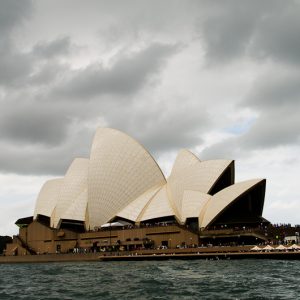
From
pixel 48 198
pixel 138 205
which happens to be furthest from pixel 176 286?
pixel 48 198

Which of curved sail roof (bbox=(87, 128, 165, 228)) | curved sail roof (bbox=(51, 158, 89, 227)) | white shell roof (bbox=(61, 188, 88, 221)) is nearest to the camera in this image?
curved sail roof (bbox=(87, 128, 165, 228))

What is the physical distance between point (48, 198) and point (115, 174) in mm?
20163

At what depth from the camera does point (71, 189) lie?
3418 inches

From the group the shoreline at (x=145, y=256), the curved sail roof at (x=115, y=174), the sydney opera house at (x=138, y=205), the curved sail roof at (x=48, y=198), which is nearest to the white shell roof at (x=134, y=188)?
the curved sail roof at (x=115, y=174)

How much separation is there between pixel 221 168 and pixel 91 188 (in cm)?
2115

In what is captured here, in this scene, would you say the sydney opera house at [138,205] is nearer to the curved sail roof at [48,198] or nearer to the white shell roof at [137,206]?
the white shell roof at [137,206]

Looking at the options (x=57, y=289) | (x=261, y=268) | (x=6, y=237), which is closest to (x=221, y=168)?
(x=261, y=268)

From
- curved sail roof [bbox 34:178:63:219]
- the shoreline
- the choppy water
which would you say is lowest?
the choppy water

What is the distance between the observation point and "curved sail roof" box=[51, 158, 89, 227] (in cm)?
8600

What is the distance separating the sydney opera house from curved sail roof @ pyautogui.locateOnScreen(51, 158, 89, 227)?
0.54ft

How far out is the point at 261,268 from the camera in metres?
43.7

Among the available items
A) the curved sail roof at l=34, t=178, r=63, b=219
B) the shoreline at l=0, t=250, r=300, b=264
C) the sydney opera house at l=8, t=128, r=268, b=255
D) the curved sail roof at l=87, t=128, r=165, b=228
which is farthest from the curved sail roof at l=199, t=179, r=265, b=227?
the curved sail roof at l=34, t=178, r=63, b=219

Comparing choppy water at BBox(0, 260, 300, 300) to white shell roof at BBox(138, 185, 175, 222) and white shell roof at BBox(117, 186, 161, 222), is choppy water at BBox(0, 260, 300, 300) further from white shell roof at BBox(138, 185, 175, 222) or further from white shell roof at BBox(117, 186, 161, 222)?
white shell roof at BBox(117, 186, 161, 222)

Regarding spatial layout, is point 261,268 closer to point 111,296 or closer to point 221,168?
point 111,296
